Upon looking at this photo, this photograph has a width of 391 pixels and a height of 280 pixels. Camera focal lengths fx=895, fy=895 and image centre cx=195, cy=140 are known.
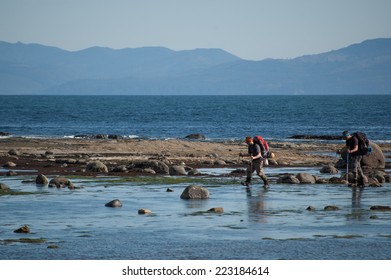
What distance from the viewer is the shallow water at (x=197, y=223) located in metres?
18.8

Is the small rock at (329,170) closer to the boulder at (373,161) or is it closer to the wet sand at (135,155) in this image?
the boulder at (373,161)

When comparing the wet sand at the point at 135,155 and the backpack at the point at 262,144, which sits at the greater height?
the backpack at the point at 262,144

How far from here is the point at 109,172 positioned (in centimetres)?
3719

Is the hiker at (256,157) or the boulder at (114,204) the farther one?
the hiker at (256,157)

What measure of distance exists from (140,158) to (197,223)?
23.3m

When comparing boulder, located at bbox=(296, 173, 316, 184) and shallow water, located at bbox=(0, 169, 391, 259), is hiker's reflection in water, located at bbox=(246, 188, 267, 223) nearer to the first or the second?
shallow water, located at bbox=(0, 169, 391, 259)

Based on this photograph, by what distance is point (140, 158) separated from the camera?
150ft

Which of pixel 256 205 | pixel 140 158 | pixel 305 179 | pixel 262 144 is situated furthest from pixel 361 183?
pixel 140 158

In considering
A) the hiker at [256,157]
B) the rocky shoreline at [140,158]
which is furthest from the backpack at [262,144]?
the rocky shoreline at [140,158]

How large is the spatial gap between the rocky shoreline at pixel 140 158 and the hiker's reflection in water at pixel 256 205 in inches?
143

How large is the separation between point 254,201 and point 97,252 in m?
9.48

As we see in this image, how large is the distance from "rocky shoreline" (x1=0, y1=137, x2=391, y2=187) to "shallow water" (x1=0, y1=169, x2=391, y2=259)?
5176mm

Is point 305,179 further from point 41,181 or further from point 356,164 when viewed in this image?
point 41,181
